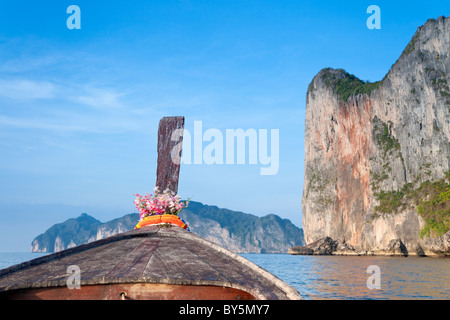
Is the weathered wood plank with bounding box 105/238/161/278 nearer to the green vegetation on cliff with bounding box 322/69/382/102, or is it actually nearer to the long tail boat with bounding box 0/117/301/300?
the long tail boat with bounding box 0/117/301/300

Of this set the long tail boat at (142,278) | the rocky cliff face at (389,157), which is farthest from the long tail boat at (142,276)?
the rocky cliff face at (389,157)

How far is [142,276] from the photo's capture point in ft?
10.8

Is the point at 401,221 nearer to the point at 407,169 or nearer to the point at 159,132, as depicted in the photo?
the point at 407,169

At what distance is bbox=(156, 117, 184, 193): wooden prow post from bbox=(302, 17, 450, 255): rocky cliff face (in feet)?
206

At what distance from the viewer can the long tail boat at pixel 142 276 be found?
11.1 feet

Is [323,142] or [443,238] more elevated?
[323,142]

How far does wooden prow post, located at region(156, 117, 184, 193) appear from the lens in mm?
8789

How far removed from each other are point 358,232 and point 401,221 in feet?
47.1

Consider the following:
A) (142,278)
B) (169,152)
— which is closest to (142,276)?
(142,278)

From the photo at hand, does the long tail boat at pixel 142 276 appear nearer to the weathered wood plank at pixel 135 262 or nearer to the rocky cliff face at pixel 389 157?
the weathered wood plank at pixel 135 262

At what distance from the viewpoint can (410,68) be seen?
80062 millimetres

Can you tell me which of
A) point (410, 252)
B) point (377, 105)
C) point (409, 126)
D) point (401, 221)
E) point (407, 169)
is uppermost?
point (377, 105)
